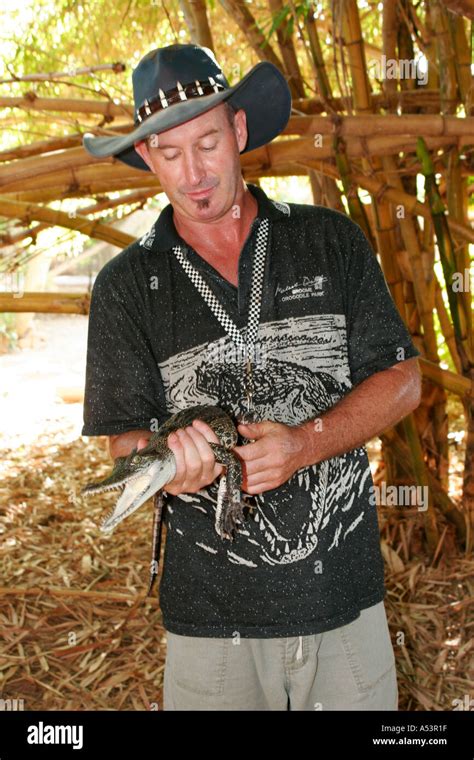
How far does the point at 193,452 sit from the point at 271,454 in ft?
0.44

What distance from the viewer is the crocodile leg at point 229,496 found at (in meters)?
1.53

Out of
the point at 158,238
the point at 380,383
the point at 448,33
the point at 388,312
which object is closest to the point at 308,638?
the point at 380,383

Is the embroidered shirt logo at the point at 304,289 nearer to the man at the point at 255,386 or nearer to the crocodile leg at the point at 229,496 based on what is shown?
the man at the point at 255,386

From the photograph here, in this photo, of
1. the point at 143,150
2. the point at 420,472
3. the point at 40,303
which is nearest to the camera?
the point at 143,150

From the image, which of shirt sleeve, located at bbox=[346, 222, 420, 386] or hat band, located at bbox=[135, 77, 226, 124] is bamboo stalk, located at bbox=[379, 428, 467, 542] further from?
hat band, located at bbox=[135, 77, 226, 124]

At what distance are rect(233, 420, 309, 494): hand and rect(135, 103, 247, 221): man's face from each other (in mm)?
445

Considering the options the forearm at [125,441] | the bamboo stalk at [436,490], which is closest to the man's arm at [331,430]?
the forearm at [125,441]

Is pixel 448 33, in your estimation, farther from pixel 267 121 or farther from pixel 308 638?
pixel 308 638

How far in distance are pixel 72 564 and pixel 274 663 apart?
203 centimetres

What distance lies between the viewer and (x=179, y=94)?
1.67 m

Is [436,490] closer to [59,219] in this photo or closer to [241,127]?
[59,219]

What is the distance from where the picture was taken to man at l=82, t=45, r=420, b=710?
5.34 feet

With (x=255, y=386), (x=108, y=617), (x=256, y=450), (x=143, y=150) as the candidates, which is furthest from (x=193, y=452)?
(x=108, y=617)
